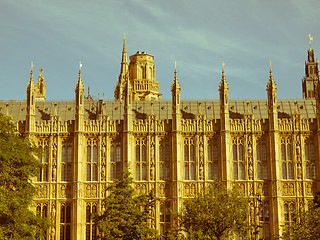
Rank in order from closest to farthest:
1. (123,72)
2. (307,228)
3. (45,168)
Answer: (307,228) → (45,168) → (123,72)

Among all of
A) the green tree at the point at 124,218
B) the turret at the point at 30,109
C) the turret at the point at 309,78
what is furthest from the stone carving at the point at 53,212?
the turret at the point at 309,78

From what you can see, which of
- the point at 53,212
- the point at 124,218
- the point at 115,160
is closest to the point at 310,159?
the point at 115,160

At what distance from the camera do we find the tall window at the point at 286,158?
218 feet

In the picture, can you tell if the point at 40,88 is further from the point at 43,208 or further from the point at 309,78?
the point at 309,78

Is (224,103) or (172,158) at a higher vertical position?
(224,103)

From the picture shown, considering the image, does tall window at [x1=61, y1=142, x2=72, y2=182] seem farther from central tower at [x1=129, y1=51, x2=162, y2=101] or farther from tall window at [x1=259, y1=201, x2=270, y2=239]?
central tower at [x1=129, y1=51, x2=162, y2=101]

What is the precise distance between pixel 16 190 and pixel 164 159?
945 inches

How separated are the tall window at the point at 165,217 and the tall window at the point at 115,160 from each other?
553 cm

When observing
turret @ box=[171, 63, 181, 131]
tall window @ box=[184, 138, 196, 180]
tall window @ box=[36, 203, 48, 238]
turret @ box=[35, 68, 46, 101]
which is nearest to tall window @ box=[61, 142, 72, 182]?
tall window @ box=[36, 203, 48, 238]

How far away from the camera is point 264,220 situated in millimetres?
65250

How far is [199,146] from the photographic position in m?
67.0

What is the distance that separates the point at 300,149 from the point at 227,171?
8097mm

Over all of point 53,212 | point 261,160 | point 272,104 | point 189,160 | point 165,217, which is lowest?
point 165,217

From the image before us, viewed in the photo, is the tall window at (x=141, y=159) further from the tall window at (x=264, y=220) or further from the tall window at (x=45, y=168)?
the tall window at (x=264, y=220)
